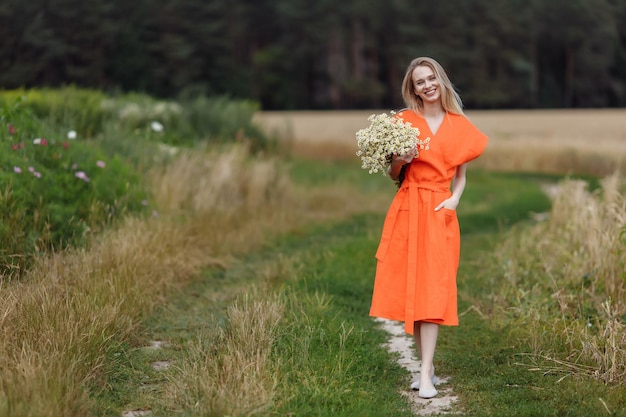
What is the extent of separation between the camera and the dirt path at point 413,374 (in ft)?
15.6

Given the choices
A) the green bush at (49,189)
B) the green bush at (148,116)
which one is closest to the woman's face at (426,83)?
the green bush at (49,189)

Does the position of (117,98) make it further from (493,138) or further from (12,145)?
(493,138)

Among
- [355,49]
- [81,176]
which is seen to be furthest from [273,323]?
[355,49]

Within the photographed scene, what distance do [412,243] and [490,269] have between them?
13.0 ft

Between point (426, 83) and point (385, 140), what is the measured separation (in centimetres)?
49

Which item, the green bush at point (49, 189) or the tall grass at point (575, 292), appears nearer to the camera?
the tall grass at point (575, 292)

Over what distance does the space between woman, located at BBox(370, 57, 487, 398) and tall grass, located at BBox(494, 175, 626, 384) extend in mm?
843

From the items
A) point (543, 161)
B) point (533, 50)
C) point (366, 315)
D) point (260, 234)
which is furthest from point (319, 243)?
point (533, 50)

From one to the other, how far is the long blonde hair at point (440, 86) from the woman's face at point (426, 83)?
0.02 metres

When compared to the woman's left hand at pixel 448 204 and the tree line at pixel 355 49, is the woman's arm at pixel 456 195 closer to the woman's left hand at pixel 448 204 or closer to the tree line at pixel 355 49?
the woman's left hand at pixel 448 204

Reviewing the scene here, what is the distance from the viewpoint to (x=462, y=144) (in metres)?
5.02

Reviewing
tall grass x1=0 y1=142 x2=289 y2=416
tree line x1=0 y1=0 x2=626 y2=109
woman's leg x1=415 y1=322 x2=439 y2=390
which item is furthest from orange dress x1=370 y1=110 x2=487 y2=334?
tree line x1=0 y1=0 x2=626 y2=109

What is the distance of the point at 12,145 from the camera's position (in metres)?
7.36

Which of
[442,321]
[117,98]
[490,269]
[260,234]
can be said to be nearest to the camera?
[442,321]
